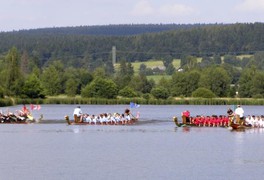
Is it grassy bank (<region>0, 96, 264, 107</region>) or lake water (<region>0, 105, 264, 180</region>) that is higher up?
grassy bank (<region>0, 96, 264, 107</region>)

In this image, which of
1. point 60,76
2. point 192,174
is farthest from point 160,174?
point 60,76

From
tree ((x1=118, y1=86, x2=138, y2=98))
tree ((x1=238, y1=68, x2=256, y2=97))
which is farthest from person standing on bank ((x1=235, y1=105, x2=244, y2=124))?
tree ((x1=238, y1=68, x2=256, y2=97))

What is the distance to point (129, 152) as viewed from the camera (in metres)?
45.0

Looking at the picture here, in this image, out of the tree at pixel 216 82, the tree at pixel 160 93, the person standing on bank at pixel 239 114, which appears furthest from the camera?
the tree at pixel 216 82

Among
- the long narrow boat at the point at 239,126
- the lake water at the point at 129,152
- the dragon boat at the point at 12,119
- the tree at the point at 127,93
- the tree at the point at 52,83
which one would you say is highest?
the tree at the point at 52,83

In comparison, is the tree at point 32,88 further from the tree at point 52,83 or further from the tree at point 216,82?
the tree at point 216,82

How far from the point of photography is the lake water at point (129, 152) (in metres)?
36.6

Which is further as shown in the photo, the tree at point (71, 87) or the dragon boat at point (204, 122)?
the tree at point (71, 87)

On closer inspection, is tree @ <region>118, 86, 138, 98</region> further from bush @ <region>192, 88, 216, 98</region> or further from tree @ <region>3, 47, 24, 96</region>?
tree @ <region>3, 47, 24, 96</region>

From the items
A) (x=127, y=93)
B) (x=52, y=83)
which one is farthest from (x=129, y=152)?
(x=52, y=83)

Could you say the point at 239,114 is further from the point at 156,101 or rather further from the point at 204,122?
the point at 156,101

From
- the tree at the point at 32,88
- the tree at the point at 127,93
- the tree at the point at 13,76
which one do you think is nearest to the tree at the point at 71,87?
the tree at the point at 127,93

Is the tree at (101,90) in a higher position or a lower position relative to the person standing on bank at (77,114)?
higher

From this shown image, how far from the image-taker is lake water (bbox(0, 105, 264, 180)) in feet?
120
